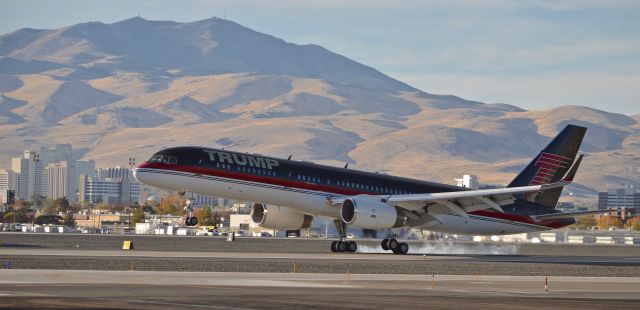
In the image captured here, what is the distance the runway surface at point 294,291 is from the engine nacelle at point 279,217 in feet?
74.5

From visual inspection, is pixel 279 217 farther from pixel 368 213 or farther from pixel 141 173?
pixel 141 173

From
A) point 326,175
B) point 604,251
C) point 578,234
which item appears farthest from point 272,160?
point 578,234

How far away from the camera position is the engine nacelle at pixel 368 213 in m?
69.4

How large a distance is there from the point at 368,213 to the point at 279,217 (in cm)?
738

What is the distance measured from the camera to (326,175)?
72562mm

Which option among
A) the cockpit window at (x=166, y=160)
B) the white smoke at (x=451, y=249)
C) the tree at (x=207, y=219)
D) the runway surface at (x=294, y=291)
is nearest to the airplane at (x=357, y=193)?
the cockpit window at (x=166, y=160)

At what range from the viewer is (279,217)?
244 feet

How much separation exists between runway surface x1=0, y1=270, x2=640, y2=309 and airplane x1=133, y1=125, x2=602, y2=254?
17339 millimetres

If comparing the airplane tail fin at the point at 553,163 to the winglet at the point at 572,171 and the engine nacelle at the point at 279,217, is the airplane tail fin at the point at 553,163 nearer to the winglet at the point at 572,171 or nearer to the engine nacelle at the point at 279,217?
the winglet at the point at 572,171

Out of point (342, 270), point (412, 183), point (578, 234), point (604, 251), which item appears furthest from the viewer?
point (578, 234)

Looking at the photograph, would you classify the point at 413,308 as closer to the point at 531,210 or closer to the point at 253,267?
the point at 253,267

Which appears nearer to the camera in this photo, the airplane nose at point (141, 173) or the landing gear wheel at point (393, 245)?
the airplane nose at point (141, 173)

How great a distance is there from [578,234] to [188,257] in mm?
77284

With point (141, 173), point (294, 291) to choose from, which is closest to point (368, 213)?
point (141, 173)
